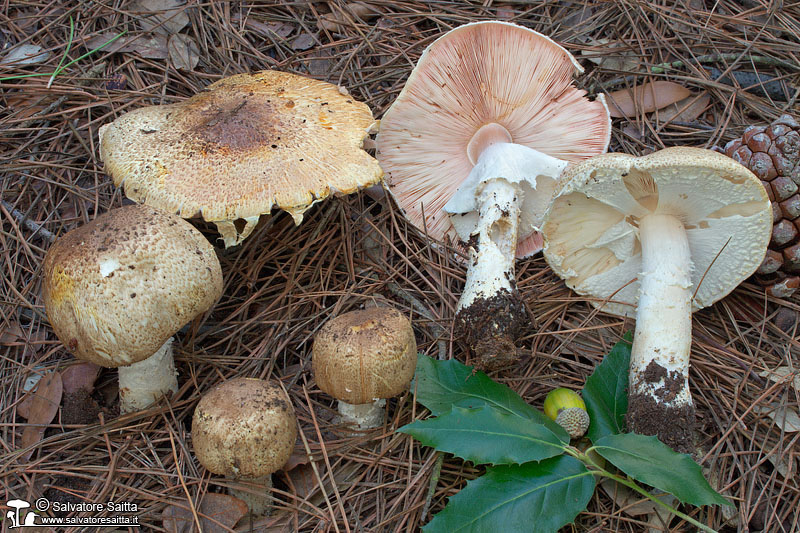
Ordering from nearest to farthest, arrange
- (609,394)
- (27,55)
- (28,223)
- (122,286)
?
(122,286) < (609,394) < (28,223) < (27,55)

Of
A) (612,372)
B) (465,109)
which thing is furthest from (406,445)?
(465,109)

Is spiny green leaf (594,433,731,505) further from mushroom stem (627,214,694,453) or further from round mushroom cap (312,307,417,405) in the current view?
round mushroom cap (312,307,417,405)

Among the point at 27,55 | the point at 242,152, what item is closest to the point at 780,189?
the point at 242,152

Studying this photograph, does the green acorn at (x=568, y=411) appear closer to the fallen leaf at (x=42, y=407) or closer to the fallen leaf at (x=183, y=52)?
the fallen leaf at (x=42, y=407)

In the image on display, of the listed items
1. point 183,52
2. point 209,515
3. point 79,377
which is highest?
point 183,52

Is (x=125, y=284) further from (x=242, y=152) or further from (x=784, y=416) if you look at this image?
(x=784, y=416)

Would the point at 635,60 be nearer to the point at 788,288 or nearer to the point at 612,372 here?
the point at 788,288
